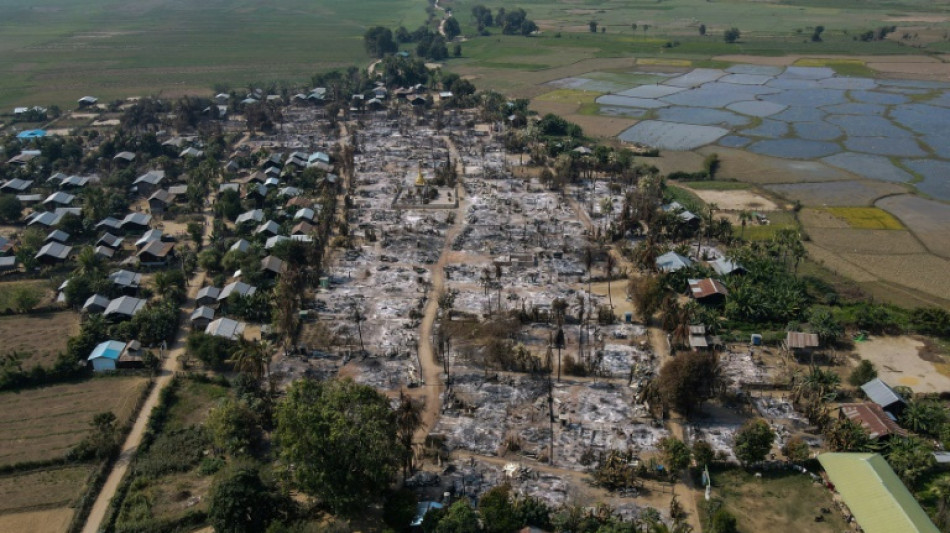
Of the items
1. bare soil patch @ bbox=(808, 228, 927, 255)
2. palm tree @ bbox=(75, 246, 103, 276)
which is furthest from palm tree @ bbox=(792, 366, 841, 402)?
palm tree @ bbox=(75, 246, 103, 276)

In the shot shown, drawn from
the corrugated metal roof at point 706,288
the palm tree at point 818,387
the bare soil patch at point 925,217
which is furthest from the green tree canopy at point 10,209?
the bare soil patch at point 925,217

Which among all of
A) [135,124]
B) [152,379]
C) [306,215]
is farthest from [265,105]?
[152,379]

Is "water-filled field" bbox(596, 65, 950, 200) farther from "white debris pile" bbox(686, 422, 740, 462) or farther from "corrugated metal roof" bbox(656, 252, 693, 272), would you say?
"white debris pile" bbox(686, 422, 740, 462)

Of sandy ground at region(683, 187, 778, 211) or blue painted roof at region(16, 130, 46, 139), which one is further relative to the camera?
blue painted roof at region(16, 130, 46, 139)

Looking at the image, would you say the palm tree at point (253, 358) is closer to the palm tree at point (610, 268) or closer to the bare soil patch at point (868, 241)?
the palm tree at point (610, 268)

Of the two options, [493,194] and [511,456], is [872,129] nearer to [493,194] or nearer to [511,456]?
[493,194]

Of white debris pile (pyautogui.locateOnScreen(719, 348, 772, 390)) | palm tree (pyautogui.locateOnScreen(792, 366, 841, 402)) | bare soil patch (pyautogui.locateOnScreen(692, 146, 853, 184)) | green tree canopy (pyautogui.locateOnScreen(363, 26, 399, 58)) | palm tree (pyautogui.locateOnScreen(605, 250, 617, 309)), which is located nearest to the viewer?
palm tree (pyautogui.locateOnScreen(792, 366, 841, 402))

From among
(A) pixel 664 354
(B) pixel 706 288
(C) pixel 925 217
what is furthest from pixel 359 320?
(C) pixel 925 217
